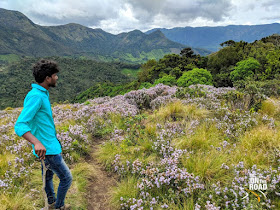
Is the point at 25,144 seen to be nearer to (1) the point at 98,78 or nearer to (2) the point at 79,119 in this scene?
(2) the point at 79,119

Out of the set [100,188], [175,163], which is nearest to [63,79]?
[100,188]

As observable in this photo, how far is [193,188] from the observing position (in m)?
3.10

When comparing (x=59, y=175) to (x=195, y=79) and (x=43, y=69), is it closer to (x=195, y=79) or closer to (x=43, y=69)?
(x=43, y=69)

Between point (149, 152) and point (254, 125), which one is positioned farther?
point (254, 125)

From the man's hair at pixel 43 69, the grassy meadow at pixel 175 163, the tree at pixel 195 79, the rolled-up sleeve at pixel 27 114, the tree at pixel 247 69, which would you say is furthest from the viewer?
the tree at pixel 247 69

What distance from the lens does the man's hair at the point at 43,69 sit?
8.33ft

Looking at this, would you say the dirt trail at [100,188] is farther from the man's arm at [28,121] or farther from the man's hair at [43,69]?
the man's hair at [43,69]

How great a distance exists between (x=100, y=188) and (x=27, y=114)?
2813 mm

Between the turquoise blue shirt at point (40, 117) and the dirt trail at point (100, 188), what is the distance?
5.94 feet

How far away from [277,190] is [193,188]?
1.35m

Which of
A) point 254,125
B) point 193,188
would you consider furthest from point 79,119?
point 254,125

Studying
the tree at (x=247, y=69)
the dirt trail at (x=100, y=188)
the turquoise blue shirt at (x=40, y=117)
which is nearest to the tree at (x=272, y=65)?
the tree at (x=247, y=69)

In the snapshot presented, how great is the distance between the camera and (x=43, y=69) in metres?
2.57

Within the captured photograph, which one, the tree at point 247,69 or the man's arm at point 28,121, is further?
the tree at point 247,69
